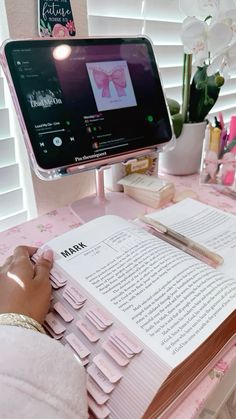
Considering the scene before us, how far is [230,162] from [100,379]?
615 millimetres

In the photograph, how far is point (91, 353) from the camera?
1.20 ft

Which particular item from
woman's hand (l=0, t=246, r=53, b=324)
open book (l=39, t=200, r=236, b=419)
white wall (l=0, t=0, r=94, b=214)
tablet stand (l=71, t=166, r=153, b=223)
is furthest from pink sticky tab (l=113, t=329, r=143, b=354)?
white wall (l=0, t=0, r=94, b=214)

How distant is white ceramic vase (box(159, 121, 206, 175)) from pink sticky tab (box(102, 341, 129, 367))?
0.60 meters

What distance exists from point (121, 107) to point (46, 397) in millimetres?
509

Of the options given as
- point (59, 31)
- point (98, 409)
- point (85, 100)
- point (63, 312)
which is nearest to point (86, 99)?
point (85, 100)

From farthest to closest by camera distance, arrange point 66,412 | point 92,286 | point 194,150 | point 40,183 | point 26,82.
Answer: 1. point 194,150
2. point 40,183
3. point 26,82
4. point 92,286
5. point 66,412

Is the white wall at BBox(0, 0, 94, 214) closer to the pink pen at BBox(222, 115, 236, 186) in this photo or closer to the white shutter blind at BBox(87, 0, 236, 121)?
the white shutter blind at BBox(87, 0, 236, 121)

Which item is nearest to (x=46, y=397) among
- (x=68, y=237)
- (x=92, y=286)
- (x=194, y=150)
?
(x=92, y=286)

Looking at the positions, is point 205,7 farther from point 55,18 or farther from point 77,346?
point 77,346

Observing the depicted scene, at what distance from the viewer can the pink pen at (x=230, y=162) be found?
0.79 m

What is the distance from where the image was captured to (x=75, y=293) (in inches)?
16.5

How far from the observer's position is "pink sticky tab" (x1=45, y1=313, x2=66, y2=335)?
1.29ft

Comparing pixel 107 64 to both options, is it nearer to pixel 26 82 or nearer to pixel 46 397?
pixel 26 82

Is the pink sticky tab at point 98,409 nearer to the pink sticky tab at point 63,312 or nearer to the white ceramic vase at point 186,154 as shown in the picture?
the pink sticky tab at point 63,312
